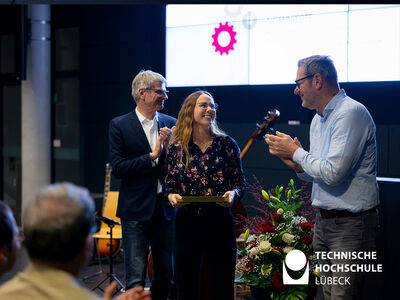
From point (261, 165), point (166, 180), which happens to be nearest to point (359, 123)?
point (166, 180)

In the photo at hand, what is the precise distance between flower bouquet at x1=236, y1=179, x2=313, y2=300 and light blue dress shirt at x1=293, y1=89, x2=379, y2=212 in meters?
0.65

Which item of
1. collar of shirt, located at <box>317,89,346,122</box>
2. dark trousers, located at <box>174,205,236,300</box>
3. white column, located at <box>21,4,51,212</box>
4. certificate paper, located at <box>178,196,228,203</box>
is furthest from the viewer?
white column, located at <box>21,4,51,212</box>

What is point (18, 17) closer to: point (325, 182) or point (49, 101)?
point (49, 101)

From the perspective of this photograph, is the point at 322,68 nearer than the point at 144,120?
Yes

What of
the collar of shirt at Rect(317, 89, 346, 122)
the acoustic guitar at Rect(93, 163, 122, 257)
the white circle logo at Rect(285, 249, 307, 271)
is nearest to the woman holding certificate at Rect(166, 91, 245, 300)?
the white circle logo at Rect(285, 249, 307, 271)

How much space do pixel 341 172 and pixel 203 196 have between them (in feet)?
2.37

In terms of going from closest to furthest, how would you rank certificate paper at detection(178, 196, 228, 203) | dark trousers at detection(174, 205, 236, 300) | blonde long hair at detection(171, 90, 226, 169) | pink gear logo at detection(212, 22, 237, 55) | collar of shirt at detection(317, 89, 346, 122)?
collar of shirt at detection(317, 89, 346, 122), certificate paper at detection(178, 196, 228, 203), dark trousers at detection(174, 205, 236, 300), blonde long hair at detection(171, 90, 226, 169), pink gear logo at detection(212, 22, 237, 55)

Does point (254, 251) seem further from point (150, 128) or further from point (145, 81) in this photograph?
point (145, 81)

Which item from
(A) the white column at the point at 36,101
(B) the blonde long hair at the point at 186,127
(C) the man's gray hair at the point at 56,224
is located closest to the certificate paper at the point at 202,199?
(B) the blonde long hair at the point at 186,127

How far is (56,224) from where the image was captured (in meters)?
1.13

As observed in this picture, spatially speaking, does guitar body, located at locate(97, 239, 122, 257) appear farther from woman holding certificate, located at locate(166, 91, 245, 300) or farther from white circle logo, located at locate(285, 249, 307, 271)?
white circle logo, located at locate(285, 249, 307, 271)

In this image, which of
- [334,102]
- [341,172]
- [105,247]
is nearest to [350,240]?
[341,172]

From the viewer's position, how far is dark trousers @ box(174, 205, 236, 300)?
2.66 m

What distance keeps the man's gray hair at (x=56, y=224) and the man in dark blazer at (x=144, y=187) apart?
1.67 meters
